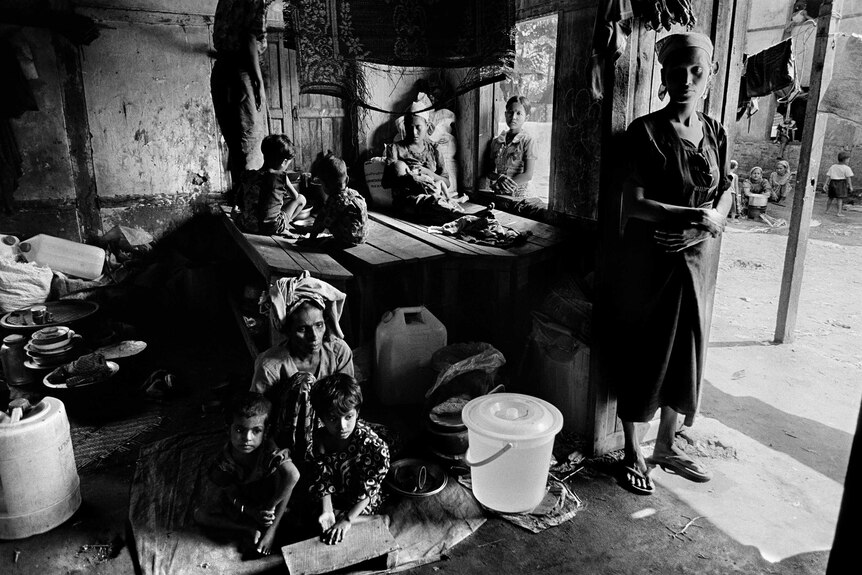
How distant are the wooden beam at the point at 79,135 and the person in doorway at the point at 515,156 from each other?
477 cm

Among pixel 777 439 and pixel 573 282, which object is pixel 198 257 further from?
pixel 777 439

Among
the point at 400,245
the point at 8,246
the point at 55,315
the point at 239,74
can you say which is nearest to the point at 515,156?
the point at 400,245

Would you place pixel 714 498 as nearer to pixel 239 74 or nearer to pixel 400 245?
pixel 400 245

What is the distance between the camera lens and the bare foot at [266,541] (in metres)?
3.27

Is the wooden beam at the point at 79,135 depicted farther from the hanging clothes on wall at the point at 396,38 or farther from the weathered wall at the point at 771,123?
the weathered wall at the point at 771,123

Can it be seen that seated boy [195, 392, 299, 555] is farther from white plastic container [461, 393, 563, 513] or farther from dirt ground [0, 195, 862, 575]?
white plastic container [461, 393, 563, 513]

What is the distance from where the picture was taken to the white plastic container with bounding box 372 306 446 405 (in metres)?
4.93

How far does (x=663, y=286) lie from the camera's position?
3.72m

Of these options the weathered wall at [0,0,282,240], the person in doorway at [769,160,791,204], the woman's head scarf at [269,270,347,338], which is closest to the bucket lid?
the woman's head scarf at [269,270,347,338]

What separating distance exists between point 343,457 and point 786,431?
3.37 m

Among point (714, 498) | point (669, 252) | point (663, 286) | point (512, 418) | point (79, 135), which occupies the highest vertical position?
point (79, 135)

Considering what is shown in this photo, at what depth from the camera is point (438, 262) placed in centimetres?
541

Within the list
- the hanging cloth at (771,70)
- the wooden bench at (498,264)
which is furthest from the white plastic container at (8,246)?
the hanging cloth at (771,70)

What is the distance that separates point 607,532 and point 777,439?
6.00 feet
